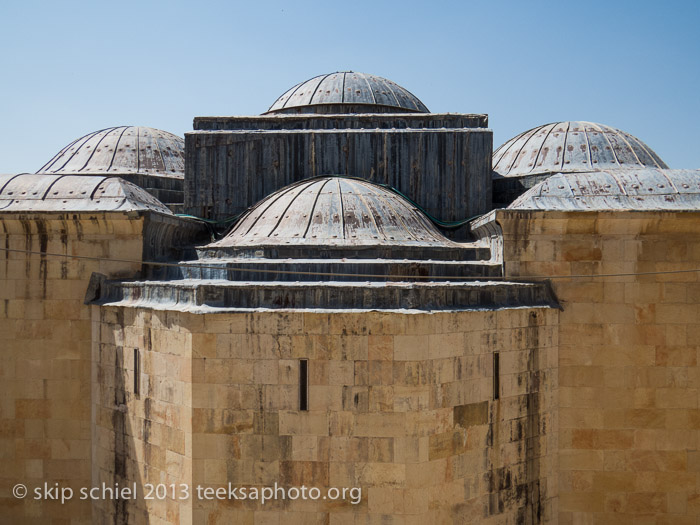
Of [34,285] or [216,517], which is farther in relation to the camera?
[34,285]

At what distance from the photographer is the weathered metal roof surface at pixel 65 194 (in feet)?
42.8

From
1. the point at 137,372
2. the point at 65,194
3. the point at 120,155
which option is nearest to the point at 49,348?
the point at 137,372

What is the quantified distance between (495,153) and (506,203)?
3608 mm

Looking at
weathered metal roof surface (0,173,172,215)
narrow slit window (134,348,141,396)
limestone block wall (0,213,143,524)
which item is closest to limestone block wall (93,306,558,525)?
narrow slit window (134,348,141,396)

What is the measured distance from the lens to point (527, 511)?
1127 centimetres

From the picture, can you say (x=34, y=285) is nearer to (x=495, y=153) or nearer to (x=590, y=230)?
(x=590, y=230)

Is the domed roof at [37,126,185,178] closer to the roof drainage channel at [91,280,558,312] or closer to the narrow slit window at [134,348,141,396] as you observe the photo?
the narrow slit window at [134,348,141,396]

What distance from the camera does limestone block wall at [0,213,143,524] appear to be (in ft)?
41.4

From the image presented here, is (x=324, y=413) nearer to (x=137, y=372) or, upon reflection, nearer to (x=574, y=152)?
(x=137, y=372)

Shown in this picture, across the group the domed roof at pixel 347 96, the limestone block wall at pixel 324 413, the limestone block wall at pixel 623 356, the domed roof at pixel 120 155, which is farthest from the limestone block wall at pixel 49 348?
the domed roof at pixel 347 96

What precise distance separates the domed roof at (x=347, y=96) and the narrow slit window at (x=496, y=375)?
1160cm

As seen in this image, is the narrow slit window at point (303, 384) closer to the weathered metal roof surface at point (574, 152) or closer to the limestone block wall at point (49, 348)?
the limestone block wall at point (49, 348)

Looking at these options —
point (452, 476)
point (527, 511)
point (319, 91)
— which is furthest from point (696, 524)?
point (319, 91)

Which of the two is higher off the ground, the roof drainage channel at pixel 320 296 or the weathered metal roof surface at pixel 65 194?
the weathered metal roof surface at pixel 65 194
